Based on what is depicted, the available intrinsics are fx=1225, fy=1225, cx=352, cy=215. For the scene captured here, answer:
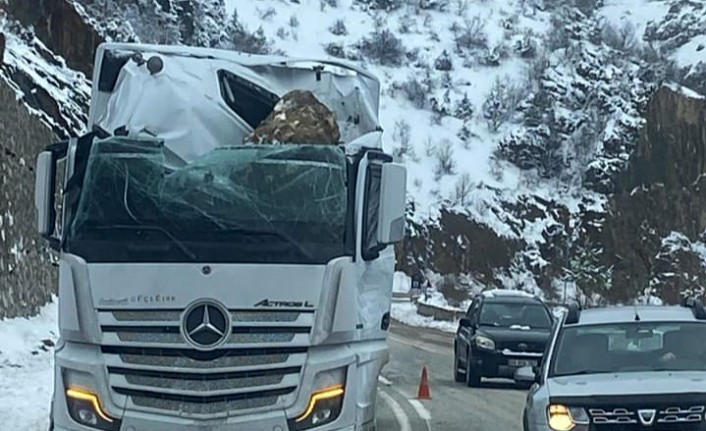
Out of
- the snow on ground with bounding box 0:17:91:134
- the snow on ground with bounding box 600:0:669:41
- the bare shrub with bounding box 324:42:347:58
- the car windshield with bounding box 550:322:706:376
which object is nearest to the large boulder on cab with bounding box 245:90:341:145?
the car windshield with bounding box 550:322:706:376

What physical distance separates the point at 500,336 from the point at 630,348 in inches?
425

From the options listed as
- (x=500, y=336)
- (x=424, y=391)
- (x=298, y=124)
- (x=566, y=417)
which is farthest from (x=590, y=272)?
(x=298, y=124)

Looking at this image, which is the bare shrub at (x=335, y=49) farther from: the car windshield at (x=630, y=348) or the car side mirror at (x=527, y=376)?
the car windshield at (x=630, y=348)

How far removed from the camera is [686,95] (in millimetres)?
85188

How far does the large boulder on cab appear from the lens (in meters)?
9.66

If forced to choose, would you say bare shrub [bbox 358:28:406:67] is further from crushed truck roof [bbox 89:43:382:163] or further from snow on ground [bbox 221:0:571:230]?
crushed truck roof [bbox 89:43:382:163]

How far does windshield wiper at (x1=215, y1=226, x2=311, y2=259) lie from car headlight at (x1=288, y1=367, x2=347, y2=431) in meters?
0.87

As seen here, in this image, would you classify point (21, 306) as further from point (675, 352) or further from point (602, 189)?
point (602, 189)

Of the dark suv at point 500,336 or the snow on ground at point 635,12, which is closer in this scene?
the dark suv at point 500,336

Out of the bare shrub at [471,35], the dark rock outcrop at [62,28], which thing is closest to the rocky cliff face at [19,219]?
the dark rock outcrop at [62,28]

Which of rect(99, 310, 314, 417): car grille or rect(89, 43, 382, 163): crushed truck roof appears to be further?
rect(89, 43, 382, 163): crushed truck roof

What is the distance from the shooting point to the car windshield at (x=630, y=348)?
10.5 metres

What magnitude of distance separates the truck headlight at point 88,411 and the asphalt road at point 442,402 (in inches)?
279

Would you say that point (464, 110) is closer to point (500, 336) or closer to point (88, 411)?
point (500, 336)
